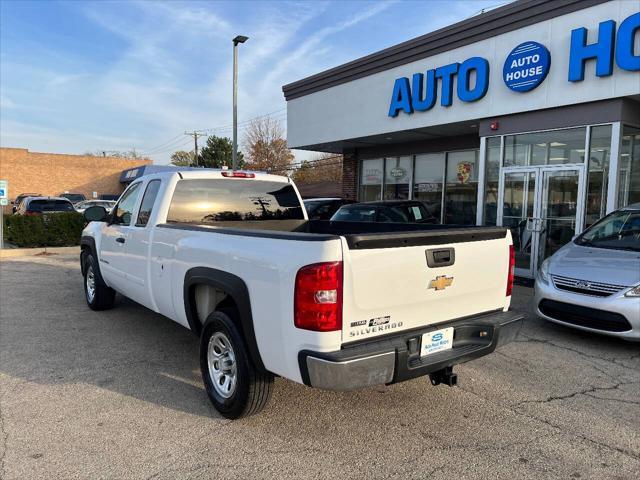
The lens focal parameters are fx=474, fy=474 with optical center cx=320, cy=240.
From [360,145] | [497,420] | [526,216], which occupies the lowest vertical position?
[497,420]

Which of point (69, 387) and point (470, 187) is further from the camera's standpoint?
point (470, 187)

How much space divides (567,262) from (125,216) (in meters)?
5.39

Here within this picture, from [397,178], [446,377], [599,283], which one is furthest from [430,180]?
[446,377]

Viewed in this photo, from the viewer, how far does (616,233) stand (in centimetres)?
639

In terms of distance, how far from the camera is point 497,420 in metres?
3.55

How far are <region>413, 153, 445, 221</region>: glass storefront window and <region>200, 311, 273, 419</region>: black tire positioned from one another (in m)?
11.2

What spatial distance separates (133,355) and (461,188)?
10772 mm

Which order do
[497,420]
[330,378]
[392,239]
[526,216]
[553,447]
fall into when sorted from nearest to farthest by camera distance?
1. [330,378]
2. [392,239]
3. [553,447]
4. [497,420]
5. [526,216]

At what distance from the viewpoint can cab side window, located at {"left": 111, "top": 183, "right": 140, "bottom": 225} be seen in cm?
544

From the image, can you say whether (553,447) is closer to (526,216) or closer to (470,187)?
(526,216)

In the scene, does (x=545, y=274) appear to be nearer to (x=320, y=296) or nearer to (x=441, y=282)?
(x=441, y=282)

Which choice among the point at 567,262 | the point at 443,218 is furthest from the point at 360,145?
the point at 567,262

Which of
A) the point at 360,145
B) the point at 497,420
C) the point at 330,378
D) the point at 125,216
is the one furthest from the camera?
the point at 360,145

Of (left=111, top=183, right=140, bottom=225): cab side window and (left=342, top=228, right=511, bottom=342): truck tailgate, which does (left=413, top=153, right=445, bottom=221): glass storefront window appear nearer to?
(left=111, top=183, right=140, bottom=225): cab side window
